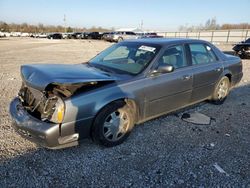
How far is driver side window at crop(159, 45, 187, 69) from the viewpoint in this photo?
13.5 ft

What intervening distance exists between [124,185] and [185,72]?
2425 millimetres

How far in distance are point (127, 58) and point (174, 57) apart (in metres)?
0.84

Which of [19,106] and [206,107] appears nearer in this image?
[19,106]

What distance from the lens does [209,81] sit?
501cm

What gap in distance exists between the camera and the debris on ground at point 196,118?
4551mm

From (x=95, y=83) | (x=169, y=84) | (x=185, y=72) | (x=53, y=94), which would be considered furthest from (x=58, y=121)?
(x=185, y=72)

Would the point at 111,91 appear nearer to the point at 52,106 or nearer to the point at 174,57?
the point at 52,106

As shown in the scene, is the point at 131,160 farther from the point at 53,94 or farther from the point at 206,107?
the point at 206,107

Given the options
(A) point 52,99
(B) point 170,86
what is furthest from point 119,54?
(A) point 52,99

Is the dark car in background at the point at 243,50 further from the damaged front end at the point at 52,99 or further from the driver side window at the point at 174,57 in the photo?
the damaged front end at the point at 52,99

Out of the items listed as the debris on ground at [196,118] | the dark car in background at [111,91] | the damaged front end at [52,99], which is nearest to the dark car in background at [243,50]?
the dark car in background at [111,91]

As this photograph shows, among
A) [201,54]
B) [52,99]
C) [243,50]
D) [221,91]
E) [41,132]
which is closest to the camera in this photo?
[41,132]

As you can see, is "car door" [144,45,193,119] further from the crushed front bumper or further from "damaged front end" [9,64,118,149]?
the crushed front bumper

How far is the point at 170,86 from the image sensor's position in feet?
13.4
